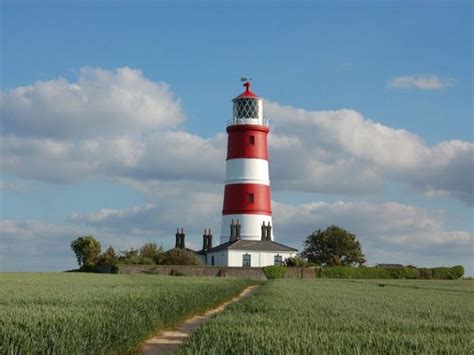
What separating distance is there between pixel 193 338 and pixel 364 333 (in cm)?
349

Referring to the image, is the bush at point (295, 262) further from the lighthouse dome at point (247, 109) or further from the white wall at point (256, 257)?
the lighthouse dome at point (247, 109)

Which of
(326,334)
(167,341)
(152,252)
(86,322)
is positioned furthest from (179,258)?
(326,334)

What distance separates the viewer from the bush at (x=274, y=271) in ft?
239

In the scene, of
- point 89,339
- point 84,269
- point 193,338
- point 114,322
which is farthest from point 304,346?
point 84,269

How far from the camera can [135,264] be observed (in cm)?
7662

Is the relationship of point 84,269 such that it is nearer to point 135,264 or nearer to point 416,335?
point 135,264

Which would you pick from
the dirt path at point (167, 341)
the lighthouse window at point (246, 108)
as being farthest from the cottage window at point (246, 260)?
the dirt path at point (167, 341)

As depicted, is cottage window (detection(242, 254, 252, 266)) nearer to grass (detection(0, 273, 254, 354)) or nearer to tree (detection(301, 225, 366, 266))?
tree (detection(301, 225, 366, 266))

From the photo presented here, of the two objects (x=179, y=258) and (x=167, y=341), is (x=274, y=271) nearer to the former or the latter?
(x=179, y=258)

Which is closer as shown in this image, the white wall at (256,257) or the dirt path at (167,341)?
the dirt path at (167,341)

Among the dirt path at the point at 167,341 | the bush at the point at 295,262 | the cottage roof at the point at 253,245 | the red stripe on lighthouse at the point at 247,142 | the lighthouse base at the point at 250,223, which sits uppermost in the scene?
the red stripe on lighthouse at the point at 247,142

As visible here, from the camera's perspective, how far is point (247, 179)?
76438 mm

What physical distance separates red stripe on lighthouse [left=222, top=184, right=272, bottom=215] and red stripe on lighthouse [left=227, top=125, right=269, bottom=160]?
127 inches

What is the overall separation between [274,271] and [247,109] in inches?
697
